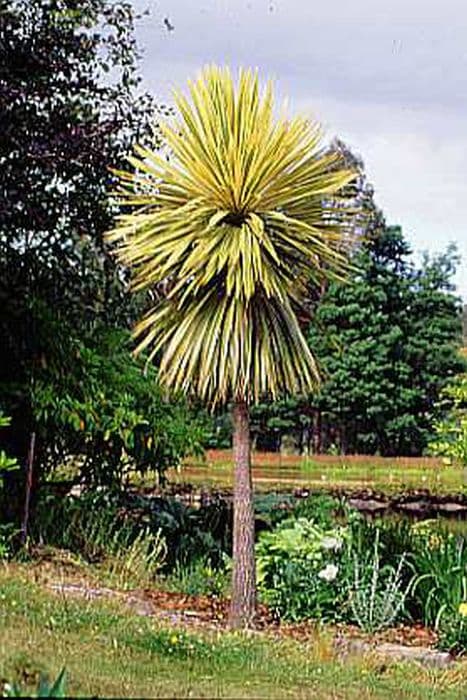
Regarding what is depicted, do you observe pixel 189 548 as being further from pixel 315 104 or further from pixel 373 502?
pixel 373 502

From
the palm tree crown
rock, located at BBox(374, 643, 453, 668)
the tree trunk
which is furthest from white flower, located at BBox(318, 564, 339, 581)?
the palm tree crown

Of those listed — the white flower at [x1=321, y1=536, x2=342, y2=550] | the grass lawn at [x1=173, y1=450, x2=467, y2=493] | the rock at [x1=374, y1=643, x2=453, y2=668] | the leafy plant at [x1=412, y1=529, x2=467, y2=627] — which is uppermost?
the grass lawn at [x1=173, y1=450, x2=467, y2=493]

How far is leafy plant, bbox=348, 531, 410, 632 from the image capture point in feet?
28.2

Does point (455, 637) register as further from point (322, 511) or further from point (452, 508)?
point (452, 508)

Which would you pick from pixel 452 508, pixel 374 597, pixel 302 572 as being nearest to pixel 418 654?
pixel 374 597

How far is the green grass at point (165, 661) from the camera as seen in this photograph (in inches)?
190

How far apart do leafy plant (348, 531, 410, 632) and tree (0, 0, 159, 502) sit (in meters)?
3.14

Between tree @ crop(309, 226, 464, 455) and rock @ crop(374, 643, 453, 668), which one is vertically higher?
tree @ crop(309, 226, 464, 455)

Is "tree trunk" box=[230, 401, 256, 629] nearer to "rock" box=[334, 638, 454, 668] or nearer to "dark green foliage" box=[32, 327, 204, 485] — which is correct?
"rock" box=[334, 638, 454, 668]

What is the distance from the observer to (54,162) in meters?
9.44

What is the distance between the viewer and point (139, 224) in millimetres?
8531

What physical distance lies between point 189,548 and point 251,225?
4.11 m

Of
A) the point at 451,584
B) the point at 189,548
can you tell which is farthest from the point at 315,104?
the point at 189,548

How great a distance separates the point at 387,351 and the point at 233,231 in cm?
2355
